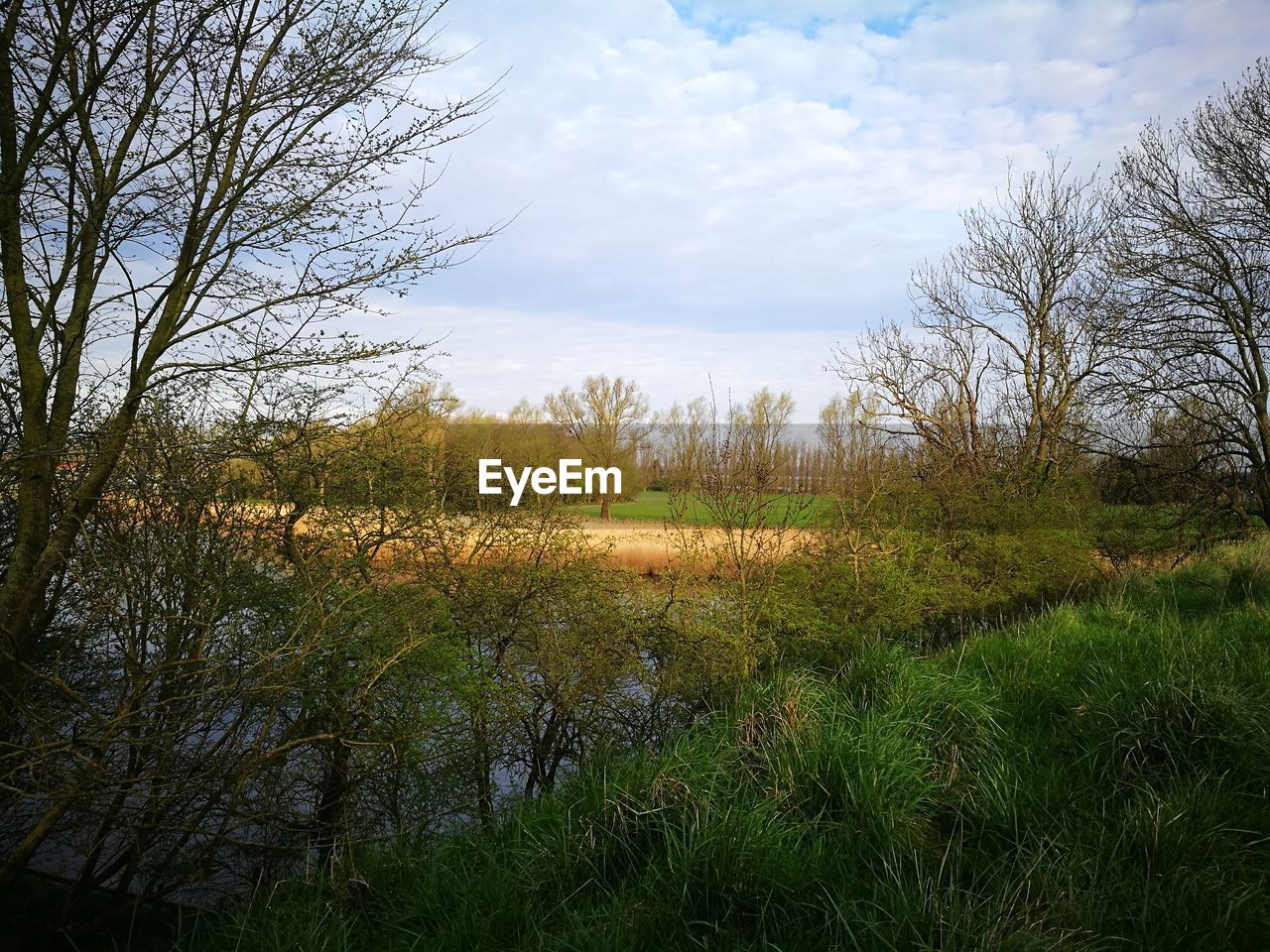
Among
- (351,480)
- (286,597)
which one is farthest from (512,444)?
(286,597)

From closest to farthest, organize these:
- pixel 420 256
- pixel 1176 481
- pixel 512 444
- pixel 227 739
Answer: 1. pixel 227 739
2. pixel 420 256
3. pixel 512 444
4. pixel 1176 481

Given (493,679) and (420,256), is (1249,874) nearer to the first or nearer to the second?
(493,679)

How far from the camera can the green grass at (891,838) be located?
2.92 m

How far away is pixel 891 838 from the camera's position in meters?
3.45

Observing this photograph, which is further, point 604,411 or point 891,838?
point 604,411

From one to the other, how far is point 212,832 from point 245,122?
→ 172 inches

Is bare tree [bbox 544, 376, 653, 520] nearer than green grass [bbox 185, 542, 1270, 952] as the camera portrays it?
No

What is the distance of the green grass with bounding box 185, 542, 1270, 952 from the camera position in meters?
2.92

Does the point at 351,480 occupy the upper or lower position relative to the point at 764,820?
upper

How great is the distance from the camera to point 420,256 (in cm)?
592

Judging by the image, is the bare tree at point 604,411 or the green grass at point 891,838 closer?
the green grass at point 891,838

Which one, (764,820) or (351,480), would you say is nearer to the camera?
(764,820)

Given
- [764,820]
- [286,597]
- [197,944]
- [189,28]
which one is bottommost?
[197,944]

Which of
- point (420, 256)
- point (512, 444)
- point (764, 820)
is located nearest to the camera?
point (764, 820)
